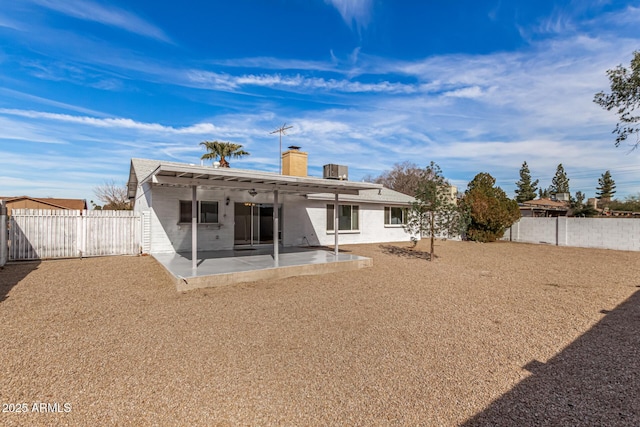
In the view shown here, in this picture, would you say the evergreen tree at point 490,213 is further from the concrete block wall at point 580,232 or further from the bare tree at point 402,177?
the bare tree at point 402,177

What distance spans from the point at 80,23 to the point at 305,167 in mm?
9100

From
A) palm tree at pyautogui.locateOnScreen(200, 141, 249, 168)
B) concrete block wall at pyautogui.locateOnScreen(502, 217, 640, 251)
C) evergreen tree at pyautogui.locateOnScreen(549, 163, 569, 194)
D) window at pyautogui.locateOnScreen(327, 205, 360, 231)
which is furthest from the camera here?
evergreen tree at pyautogui.locateOnScreen(549, 163, 569, 194)

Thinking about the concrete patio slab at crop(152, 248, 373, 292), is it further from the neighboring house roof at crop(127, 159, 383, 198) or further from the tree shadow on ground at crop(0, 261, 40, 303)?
the tree shadow on ground at crop(0, 261, 40, 303)

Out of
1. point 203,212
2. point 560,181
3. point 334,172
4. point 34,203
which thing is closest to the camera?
point 334,172

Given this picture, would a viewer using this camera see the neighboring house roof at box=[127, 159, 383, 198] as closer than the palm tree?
Yes

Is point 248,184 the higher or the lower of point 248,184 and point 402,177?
the lower

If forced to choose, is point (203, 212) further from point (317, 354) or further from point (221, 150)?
point (221, 150)

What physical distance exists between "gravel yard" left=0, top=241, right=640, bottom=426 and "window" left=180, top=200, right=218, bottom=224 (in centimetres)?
464

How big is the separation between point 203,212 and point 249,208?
76.2 inches

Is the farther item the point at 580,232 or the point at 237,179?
the point at 580,232

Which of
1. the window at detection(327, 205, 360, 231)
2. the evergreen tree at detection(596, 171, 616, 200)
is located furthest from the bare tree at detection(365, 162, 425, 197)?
the evergreen tree at detection(596, 171, 616, 200)

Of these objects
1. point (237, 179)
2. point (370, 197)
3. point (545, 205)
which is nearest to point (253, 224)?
point (237, 179)

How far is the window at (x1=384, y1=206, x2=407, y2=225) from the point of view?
60.0ft

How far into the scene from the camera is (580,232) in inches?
680
